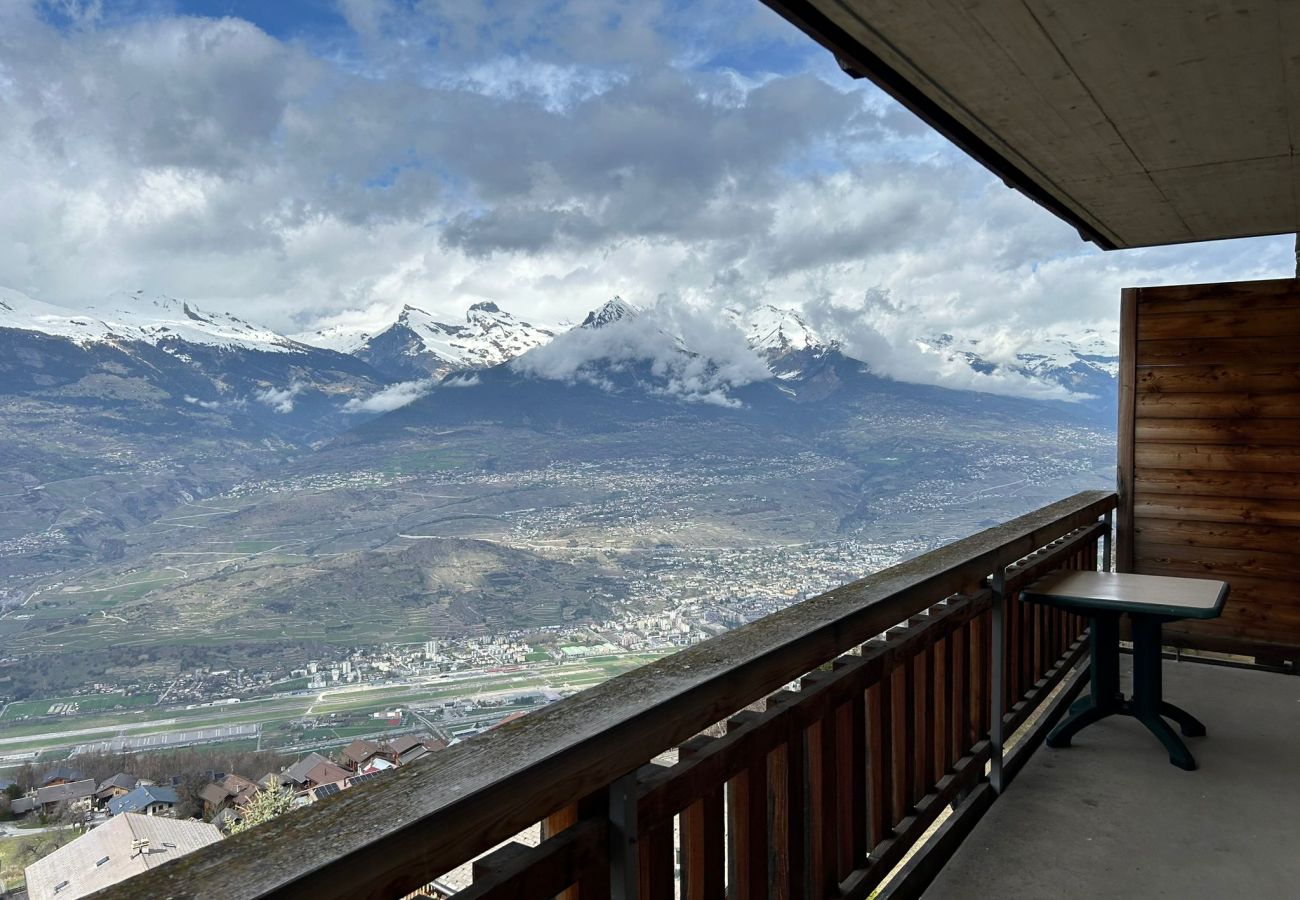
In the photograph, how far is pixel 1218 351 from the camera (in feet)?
14.3

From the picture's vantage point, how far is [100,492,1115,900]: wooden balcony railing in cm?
79

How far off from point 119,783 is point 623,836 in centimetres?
317

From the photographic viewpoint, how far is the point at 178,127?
69188mm

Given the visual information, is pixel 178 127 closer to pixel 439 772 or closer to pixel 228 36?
pixel 228 36

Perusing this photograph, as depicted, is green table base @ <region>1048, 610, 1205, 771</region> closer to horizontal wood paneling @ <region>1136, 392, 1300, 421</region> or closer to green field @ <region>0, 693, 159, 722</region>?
horizontal wood paneling @ <region>1136, 392, 1300, 421</region>

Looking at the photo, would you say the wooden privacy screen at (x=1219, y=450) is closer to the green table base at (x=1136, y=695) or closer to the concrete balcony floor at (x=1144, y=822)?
the concrete balcony floor at (x=1144, y=822)

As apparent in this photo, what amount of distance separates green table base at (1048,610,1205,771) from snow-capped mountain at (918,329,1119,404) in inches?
3152

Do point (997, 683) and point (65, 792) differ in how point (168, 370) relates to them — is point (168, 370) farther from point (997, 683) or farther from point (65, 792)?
point (997, 683)

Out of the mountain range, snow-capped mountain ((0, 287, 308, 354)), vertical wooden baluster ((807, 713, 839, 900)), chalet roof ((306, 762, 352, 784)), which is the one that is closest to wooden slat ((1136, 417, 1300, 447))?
vertical wooden baluster ((807, 713, 839, 900))

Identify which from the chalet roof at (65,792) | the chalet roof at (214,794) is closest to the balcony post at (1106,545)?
the chalet roof at (214,794)

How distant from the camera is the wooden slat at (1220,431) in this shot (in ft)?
13.9

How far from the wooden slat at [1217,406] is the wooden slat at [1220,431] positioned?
26 mm

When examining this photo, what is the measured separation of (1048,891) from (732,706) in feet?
4.82

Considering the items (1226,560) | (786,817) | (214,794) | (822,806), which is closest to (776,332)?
(1226,560)
